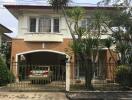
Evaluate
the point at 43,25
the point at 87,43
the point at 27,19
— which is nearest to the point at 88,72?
the point at 87,43

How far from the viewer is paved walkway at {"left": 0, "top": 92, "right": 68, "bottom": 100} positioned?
21281 millimetres

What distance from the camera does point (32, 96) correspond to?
2202cm

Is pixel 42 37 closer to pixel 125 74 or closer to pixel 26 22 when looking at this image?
pixel 26 22

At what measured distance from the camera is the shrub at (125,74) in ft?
85.9

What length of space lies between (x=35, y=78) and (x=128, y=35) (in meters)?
7.57

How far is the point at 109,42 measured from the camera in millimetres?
29219

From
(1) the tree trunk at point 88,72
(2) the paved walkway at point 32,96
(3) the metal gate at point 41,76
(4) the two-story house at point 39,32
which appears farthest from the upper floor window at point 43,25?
(2) the paved walkway at point 32,96

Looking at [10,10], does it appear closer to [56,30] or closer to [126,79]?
[56,30]

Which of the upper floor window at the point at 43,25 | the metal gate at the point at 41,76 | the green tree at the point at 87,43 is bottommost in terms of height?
the metal gate at the point at 41,76

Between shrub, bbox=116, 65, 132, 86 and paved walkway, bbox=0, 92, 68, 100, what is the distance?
5007mm

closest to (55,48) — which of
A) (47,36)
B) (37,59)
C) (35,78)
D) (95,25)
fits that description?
(47,36)

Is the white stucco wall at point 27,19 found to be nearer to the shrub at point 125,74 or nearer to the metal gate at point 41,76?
the metal gate at point 41,76

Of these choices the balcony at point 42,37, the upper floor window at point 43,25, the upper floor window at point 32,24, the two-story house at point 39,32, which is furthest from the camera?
the upper floor window at point 32,24

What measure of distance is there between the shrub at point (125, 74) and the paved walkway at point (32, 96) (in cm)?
501
